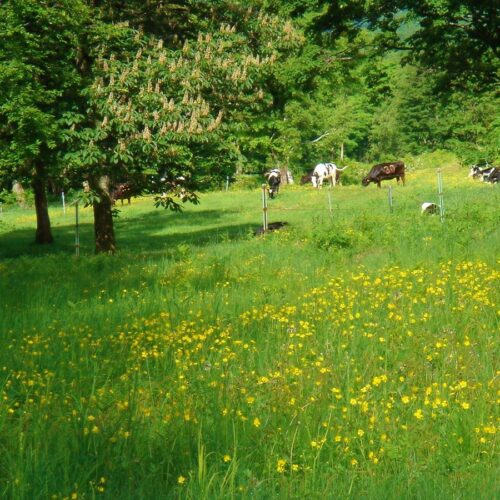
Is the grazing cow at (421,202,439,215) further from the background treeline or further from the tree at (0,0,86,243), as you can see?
the tree at (0,0,86,243)

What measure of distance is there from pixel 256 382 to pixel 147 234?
26737 millimetres

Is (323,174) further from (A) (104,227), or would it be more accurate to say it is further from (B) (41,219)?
(A) (104,227)

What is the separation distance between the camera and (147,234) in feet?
109

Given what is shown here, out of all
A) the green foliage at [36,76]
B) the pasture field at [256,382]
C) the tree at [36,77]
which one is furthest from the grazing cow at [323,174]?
the pasture field at [256,382]

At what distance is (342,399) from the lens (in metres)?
6.32

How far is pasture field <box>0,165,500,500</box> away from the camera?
15.8ft

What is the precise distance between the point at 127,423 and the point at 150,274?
9.68 metres

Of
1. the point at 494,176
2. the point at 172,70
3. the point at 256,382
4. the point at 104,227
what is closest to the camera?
the point at 256,382

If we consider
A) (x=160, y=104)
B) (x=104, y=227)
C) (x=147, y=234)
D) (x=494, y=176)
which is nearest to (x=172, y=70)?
(x=160, y=104)

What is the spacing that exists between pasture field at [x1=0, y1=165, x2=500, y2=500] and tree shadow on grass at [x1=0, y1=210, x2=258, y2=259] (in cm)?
1242

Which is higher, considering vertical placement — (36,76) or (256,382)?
(36,76)

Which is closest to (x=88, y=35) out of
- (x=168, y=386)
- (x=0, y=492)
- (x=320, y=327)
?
(x=320, y=327)

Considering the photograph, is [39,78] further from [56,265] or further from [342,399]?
[342,399]

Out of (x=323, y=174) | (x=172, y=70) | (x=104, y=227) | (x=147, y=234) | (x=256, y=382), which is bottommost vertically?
(x=256, y=382)
